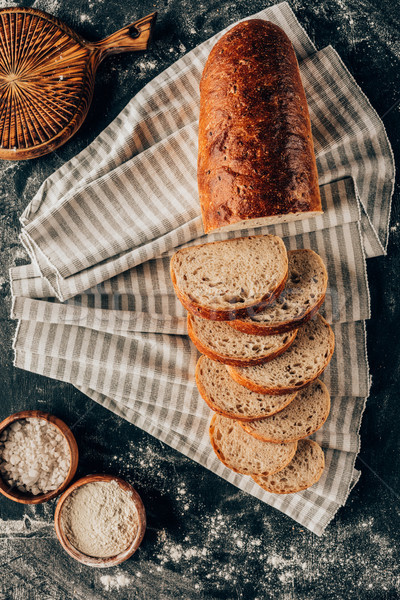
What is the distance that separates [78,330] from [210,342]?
64 centimetres

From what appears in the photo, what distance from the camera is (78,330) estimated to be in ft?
6.89

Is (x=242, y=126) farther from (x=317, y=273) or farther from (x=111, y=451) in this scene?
(x=111, y=451)

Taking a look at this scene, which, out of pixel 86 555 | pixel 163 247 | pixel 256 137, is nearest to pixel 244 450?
pixel 86 555

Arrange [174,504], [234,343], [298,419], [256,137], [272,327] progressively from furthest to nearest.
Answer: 1. [174,504]
2. [298,419]
3. [234,343]
4. [272,327]
5. [256,137]

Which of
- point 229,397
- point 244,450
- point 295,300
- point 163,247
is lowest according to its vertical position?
point 244,450

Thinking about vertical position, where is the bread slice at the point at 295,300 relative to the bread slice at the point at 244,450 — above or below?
above

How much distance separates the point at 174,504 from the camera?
7.52ft

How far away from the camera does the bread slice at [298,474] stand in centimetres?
206

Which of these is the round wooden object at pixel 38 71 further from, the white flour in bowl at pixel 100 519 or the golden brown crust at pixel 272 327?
the white flour in bowl at pixel 100 519

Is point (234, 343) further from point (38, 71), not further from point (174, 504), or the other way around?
point (38, 71)

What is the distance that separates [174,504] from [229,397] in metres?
0.71

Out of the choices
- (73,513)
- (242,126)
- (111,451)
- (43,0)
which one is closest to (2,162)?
(43,0)

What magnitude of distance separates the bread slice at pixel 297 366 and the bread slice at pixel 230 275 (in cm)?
30

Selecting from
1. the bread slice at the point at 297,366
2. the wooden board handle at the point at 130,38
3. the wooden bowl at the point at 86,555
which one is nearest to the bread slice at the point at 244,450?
the bread slice at the point at 297,366
